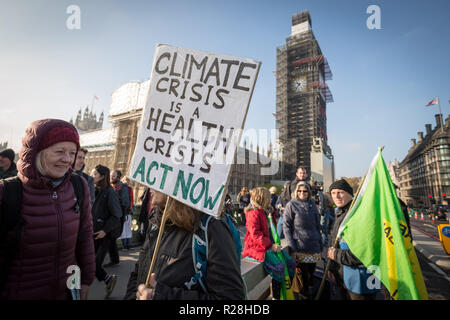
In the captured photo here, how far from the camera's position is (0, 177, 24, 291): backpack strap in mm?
1238

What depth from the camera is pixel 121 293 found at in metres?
3.04

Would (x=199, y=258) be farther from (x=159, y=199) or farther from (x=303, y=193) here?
(x=303, y=193)

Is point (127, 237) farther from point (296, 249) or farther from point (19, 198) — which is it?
point (19, 198)

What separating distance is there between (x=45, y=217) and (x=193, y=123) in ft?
3.57

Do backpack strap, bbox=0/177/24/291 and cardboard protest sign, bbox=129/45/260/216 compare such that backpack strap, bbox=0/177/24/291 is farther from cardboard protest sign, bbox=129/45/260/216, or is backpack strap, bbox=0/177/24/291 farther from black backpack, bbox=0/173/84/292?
cardboard protest sign, bbox=129/45/260/216

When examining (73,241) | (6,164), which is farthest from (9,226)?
(6,164)

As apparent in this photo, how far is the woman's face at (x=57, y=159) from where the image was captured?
1418 mm

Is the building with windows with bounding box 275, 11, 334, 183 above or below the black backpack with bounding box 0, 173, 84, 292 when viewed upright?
above

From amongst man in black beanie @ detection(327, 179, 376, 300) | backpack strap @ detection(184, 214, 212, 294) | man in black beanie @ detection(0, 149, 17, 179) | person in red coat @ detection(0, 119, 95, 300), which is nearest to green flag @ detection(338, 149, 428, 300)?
man in black beanie @ detection(327, 179, 376, 300)

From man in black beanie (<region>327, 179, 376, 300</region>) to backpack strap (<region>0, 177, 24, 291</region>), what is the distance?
2.51m

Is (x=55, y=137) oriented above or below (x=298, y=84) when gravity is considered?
below

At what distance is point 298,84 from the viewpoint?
53594mm

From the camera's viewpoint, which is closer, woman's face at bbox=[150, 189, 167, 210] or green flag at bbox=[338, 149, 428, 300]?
woman's face at bbox=[150, 189, 167, 210]

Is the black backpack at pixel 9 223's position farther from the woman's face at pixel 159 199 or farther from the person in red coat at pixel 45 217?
the woman's face at pixel 159 199
